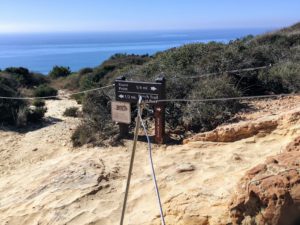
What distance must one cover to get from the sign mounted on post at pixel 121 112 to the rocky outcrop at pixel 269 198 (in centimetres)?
410

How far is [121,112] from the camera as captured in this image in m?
7.76

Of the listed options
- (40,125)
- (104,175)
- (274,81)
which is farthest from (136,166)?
(40,125)

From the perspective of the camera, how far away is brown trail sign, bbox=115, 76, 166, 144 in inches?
285

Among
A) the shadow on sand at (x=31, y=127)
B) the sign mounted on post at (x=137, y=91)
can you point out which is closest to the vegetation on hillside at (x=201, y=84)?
the shadow on sand at (x=31, y=127)

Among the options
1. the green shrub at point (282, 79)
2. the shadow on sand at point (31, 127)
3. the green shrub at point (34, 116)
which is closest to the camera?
the green shrub at point (282, 79)

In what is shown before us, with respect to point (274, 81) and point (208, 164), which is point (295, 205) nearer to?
point (208, 164)

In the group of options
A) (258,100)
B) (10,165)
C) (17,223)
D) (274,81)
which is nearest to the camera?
(17,223)

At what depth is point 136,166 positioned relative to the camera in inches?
253

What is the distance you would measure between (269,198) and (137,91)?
168 inches

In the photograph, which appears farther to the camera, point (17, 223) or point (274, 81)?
point (274, 81)

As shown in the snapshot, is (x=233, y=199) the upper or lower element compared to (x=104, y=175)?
upper

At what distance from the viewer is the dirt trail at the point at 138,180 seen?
4.53 metres

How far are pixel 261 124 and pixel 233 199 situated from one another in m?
2.85

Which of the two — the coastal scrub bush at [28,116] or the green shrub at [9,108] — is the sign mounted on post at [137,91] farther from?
the green shrub at [9,108]
